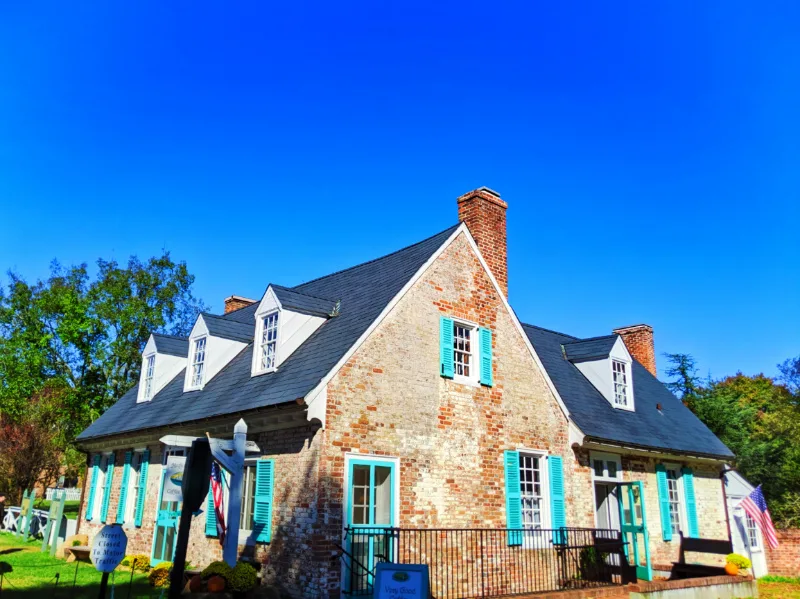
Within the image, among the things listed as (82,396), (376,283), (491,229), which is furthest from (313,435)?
(82,396)

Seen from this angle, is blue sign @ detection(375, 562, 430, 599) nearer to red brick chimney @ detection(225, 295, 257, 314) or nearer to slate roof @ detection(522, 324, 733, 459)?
slate roof @ detection(522, 324, 733, 459)

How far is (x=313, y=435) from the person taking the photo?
1175cm

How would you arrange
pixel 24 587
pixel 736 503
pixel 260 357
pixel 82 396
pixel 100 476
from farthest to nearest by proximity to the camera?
pixel 82 396
pixel 736 503
pixel 100 476
pixel 260 357
pixel 24 587

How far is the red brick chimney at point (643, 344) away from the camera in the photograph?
25.5 meters

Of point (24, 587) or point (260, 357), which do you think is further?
point (260, 357)

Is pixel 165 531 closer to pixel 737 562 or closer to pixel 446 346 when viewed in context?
pixel 446 346

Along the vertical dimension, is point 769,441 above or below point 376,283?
below

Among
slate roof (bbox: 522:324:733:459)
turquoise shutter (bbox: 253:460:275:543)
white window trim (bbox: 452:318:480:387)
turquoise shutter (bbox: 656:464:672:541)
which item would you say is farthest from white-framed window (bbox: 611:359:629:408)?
turquoise shutter (bbox: 253:460:275:543)

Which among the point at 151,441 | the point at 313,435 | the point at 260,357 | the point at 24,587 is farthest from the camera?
the point at 151,441

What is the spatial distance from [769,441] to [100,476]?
2761 cm

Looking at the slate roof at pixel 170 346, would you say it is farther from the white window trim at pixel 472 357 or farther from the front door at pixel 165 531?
the white window trim at pixel 472 357

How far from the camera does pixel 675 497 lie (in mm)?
19344

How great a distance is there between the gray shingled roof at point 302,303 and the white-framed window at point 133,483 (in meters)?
6.58

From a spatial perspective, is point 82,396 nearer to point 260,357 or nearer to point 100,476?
point 100,476
